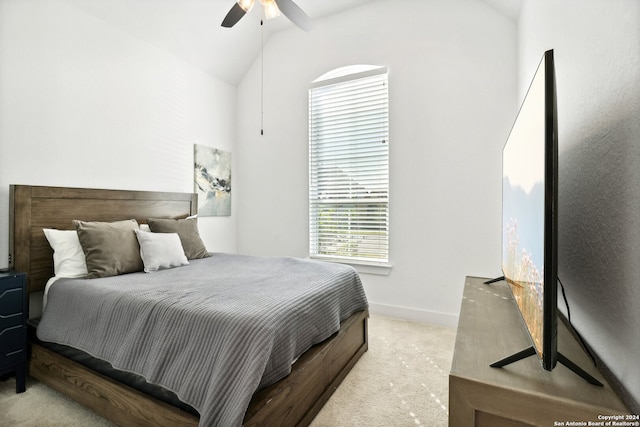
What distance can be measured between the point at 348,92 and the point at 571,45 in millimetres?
2435

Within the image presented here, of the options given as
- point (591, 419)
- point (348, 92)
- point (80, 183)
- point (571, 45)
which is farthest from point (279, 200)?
point (591, 419)

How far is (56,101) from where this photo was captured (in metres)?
2.42

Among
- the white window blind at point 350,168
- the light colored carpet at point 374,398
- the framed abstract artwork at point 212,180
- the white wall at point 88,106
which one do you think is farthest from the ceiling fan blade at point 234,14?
the light colored carpet at point 374,398

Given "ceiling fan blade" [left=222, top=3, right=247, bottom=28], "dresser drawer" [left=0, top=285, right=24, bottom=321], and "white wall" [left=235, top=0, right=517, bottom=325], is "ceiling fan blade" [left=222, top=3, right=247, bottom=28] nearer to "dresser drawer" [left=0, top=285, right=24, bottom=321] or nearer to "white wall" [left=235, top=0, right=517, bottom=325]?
"white wall" [left=235, top=0, right=517, bottom=325]

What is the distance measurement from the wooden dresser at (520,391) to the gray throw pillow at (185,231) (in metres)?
2.45

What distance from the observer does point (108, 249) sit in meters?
→ 2.21

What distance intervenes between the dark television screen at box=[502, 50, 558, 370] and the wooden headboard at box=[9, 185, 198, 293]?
9.96ft

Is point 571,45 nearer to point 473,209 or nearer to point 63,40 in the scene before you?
point 473,209

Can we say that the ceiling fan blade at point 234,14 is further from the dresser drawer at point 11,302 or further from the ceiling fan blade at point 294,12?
the dresser drawer at point 11,302

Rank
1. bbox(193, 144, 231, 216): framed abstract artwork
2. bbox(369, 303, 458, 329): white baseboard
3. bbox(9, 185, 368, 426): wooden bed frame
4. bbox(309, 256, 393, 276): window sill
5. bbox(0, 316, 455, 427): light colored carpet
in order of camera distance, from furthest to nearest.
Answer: bbox(193, 144, 231, 216): framed abstract artwork, bbox(309, 256, 393, 276): window sill, bbox(369, 303, 458, 329): white baseboard, bbox(0, 316, 455, 427): light colored carpet, bbox(9, 185, 368, 426): wooden bed frame

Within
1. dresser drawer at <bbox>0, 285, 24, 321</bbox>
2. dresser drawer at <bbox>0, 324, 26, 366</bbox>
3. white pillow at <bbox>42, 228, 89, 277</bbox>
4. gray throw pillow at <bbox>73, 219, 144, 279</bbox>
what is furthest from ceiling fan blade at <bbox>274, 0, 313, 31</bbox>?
dresser drawer at <bbox>0, 324, 26, 366</bbox>

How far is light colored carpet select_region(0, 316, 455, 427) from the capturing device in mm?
1646

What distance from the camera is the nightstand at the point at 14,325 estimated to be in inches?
72.0

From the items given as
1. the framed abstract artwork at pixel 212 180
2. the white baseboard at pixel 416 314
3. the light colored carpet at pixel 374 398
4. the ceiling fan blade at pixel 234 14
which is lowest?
the light colored carpet at pixel 374 398
